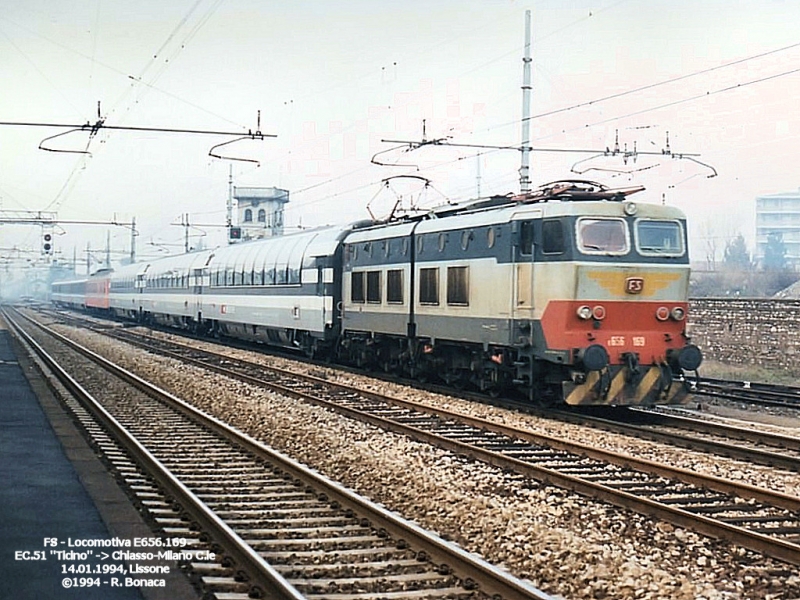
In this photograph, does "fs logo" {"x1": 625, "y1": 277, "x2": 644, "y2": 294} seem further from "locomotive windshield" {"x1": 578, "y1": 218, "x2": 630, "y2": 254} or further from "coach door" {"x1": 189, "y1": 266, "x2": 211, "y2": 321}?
"coach door" {"x1": 189, "y1": 266, "x2": 211, "y2": 321}

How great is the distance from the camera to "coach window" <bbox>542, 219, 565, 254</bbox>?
53.6ft

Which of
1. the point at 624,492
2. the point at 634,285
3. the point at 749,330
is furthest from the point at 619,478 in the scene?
the point at 749,330

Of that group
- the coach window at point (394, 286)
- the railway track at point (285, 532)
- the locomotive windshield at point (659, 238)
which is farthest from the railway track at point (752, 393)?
the railway track at point (285, 532)

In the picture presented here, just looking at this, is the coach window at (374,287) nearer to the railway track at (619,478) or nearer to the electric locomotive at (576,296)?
the electric locomotive at (576,296)

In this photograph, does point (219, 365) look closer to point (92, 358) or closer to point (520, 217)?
point (92, 358)

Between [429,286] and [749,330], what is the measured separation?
604 inches

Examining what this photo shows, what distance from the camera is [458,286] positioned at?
19.2 m

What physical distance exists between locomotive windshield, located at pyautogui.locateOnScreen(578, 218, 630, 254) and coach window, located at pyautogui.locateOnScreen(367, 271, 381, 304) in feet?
25.2

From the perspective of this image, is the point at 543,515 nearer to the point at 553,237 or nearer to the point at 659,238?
the point at 553,237

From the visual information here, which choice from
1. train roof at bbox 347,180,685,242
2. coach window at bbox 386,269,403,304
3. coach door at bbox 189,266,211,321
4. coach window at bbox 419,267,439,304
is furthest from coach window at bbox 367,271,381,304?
coach door at bbox 189,266,211,321

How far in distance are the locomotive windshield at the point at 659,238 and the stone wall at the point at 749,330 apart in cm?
1408

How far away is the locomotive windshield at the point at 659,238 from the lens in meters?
16.7

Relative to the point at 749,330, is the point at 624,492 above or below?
below

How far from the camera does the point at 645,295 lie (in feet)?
54.4
